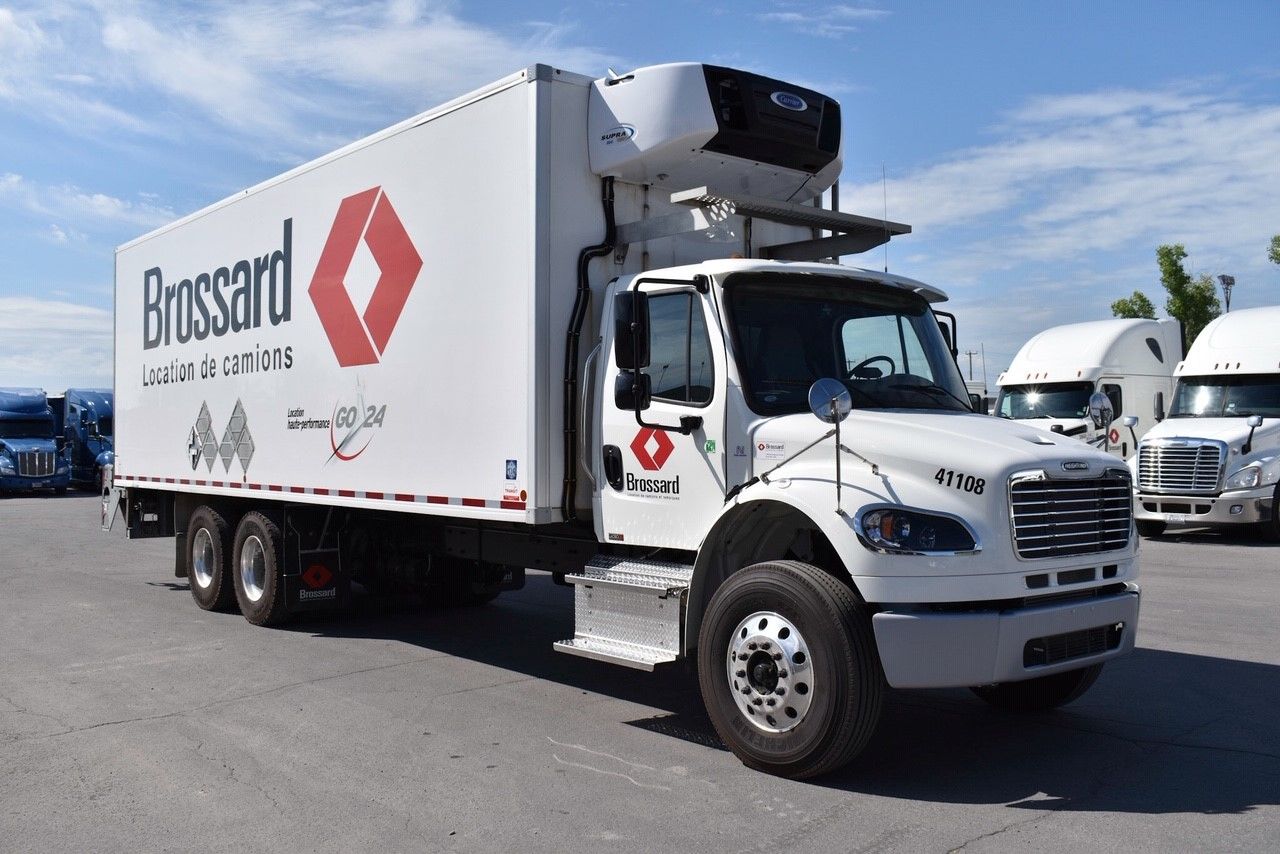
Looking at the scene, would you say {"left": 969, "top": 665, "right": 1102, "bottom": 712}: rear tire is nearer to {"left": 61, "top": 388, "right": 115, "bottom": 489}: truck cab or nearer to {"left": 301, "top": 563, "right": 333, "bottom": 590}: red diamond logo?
{"left": 301, "top": 563, "right": 333, "bottom": 590}: red diamond logo

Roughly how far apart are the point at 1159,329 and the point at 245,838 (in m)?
18.7

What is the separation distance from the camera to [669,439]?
6.65 meters

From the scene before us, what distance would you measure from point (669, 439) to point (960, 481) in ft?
5.77

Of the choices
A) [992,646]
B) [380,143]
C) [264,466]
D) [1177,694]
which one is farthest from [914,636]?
[264,466]

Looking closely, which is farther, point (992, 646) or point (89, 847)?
point (992, 646)

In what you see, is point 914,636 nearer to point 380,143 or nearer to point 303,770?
point 303,770

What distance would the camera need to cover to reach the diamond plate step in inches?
253

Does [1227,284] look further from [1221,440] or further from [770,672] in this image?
[770,672]

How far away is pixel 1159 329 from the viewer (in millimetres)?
20016

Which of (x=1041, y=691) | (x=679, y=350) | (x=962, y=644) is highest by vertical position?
(x=679, y=350)

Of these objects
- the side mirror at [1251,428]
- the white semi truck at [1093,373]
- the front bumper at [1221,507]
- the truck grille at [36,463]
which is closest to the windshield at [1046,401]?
the white semi truck at [1093,373]

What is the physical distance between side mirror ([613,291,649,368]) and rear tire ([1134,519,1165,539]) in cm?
1338

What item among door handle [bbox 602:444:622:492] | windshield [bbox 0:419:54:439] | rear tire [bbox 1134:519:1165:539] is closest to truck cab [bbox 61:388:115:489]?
windshield [bbox 0:419:54:439]

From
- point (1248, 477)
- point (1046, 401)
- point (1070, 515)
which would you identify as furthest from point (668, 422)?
point (1046, 401)
